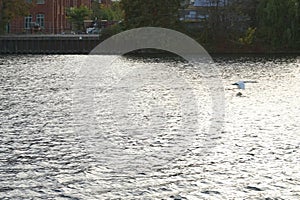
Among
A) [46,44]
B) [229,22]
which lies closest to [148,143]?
[46,44]

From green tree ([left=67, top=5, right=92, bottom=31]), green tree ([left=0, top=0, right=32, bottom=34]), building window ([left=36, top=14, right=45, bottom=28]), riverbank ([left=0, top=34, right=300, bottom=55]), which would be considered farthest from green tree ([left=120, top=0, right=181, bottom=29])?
building window ([left=36, top=14, right=45, bottom=28])

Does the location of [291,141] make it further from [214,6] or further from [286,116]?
[214,6]

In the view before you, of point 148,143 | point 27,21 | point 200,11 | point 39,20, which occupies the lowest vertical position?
point 148,143

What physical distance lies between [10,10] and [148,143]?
10660 centimetres

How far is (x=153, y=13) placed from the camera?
130m

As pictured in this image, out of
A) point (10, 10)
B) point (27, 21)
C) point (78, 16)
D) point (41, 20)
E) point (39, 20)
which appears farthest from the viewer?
point (78, 16)

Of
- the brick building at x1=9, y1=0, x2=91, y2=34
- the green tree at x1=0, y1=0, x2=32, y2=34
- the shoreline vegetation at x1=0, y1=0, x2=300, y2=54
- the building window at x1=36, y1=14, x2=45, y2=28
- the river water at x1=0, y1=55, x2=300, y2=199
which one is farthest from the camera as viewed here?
the building window at x1=36, y1=14, x2=45, y2=28

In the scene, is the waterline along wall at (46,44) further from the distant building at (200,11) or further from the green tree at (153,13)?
the distant building at (200,11)

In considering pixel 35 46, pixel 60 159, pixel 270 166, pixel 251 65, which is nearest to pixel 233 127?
pixel 270 166

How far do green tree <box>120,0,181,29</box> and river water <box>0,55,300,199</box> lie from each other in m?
69.5

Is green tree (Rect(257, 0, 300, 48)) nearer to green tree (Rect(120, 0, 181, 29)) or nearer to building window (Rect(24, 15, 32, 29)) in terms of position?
green tree (Rect(120, 0, 181, 29))

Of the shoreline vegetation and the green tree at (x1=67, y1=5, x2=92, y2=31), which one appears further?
the green tree at (x1=67, y1=5, x2=92, y2=31)

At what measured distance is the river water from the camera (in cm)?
2394

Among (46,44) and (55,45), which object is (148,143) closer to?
(55,45)
